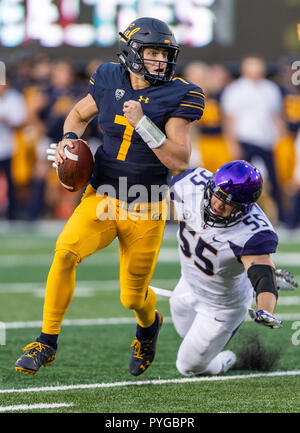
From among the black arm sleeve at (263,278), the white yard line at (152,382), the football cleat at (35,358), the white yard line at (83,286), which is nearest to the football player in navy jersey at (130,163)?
the football cleat at (35,358)

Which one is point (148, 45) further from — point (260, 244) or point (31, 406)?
point (31, 406)

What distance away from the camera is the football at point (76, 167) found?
433 cm

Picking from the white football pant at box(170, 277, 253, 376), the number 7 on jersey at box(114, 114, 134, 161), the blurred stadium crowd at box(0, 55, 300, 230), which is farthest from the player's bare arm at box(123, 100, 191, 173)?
the blurred stadium crowd at box(0, 55, 300, 230)

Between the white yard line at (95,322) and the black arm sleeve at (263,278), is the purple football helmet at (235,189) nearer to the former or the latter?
the black arm sleeve at (263,278)

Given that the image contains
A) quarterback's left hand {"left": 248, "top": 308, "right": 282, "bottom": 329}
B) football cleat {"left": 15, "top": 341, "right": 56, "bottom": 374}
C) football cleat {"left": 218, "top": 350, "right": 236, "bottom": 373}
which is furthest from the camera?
football cleat {"left": 218, "top": 350, "right": 236, "bottom": 373}

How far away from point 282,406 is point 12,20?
31.3 ft

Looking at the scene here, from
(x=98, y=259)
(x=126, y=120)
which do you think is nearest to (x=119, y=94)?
(x=126, y=120)

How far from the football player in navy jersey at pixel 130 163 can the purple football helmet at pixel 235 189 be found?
0.17 m

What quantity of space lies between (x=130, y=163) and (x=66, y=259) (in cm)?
55

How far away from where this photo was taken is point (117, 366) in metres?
4.79

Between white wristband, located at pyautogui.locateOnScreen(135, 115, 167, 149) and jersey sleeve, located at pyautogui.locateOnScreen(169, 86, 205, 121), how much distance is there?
0.59ft

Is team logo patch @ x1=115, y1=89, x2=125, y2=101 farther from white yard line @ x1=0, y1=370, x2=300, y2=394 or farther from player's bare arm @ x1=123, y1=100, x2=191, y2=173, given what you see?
white yard line @ x1=0, y1=370, x2=300, y2=394

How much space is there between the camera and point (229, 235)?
14.4 feet

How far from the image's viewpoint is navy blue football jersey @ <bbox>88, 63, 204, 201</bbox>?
14.2ft
